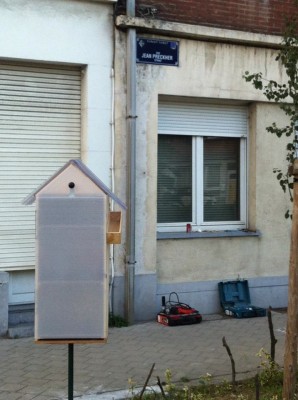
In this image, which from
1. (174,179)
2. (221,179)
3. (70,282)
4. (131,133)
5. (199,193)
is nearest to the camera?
(70,282)

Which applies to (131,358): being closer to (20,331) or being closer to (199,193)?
(20,331)

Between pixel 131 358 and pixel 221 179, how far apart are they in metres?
3.88

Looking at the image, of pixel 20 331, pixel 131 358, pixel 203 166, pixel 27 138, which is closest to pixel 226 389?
pixel 131 358

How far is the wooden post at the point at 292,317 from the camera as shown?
493cm

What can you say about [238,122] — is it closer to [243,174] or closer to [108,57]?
[243,174]

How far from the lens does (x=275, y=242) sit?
9.95 metres

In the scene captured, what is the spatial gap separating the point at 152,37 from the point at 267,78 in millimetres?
2010

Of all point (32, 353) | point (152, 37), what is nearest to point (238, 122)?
point (152, 37)

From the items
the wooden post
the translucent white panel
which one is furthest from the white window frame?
the translucent white panel

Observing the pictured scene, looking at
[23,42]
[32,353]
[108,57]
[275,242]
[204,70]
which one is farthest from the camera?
[275,242]

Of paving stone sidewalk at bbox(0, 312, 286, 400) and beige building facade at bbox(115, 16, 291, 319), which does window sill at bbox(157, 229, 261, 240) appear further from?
paving stone sidewalk at bbox(0, 312, 286, 400)

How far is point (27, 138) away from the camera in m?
8.41

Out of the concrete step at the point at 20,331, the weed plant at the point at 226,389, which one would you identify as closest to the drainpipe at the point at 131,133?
the concrete step at the point at 20,331

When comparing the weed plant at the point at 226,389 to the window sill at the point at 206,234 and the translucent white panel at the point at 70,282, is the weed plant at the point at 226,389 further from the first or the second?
the window sill at the point at 206,234
